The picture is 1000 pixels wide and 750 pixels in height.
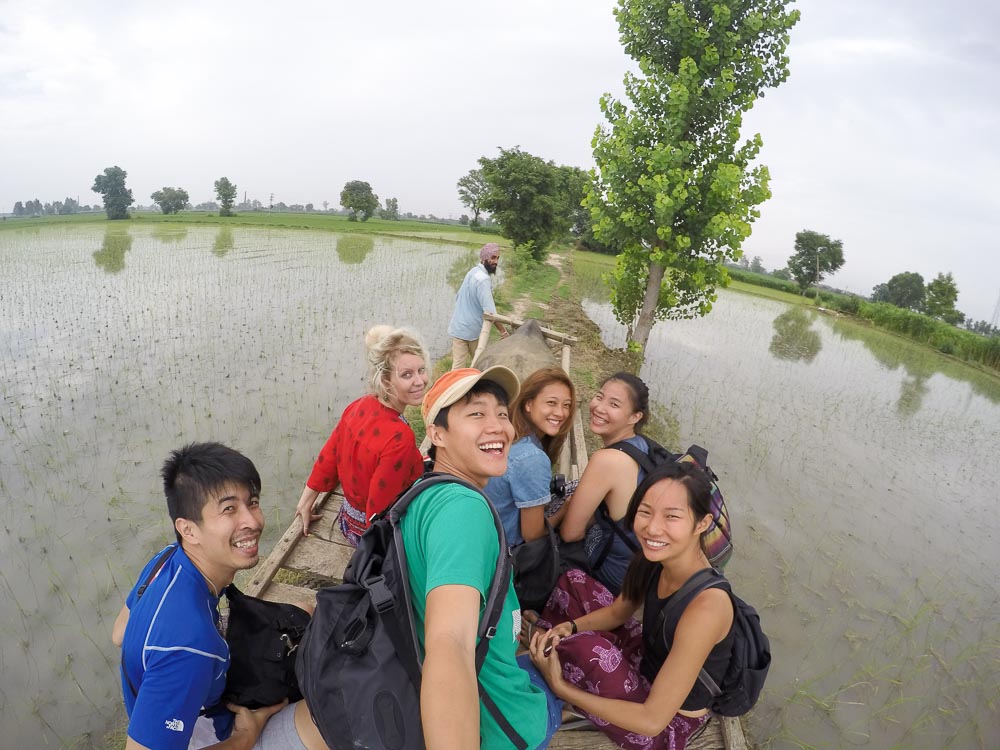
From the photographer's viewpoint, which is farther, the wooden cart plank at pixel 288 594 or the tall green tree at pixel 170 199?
the tall green tree at pixel 170 199

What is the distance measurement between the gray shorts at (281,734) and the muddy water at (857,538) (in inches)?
126

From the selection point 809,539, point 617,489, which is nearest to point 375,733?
point 617,489

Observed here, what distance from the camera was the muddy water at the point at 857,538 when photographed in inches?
138

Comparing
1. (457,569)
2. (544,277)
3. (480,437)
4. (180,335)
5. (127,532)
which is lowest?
(127,532)

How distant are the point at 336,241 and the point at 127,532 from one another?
2497 centimetres

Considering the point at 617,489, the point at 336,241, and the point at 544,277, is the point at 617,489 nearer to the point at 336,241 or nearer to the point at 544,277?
the point at 544,277

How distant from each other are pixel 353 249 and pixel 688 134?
19.0 metres

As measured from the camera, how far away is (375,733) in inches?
45.6

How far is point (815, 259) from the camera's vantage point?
3506cm

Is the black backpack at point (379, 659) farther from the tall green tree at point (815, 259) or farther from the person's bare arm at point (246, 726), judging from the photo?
the tall green tree at point (815, 259)

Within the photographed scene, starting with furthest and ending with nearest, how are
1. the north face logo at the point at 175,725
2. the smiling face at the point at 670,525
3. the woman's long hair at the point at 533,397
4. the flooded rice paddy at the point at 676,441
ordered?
the flooded rice paddy at the point at 676,441, the woman's long hair at the point at 533,397, the smiling face at the point at 670,525, the north face logo at the point at 175,725

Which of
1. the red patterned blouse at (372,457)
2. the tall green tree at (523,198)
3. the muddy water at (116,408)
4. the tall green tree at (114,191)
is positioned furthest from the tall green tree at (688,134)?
the tall green tree at (114,191)

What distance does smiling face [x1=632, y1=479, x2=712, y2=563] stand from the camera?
6.21ft

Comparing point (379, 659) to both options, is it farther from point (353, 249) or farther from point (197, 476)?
point (353, 249)
